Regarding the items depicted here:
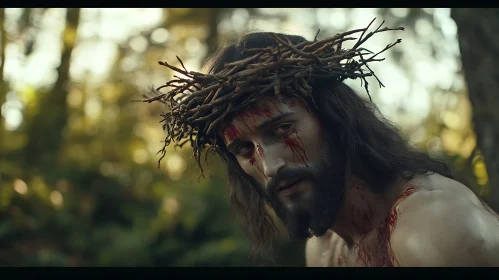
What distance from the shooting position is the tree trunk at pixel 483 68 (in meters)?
4.12

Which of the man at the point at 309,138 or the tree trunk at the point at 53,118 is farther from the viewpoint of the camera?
the tree trunk at the point at 53,118

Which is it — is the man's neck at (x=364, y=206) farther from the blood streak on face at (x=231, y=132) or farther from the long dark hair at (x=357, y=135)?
the blood streak on face at (x=231, y=132)

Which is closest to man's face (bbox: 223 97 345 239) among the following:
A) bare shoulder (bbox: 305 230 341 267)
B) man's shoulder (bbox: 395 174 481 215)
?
man's shoulder (bbox: 395 174 481 215)

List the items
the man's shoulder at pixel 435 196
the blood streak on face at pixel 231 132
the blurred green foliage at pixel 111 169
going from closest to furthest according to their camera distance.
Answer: the man's shoulder at pixel 435 196 < the blood streak on face at pixel 231 132 < the blurred green foliage at pixel 111 169

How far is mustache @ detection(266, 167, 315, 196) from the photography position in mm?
2674

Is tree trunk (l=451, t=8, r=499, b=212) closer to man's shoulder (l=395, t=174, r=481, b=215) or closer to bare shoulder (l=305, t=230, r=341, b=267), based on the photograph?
bare shoulder (l=305, t=230, r=341, b=267)

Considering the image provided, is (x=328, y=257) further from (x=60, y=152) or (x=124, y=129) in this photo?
(x=124, y=129)

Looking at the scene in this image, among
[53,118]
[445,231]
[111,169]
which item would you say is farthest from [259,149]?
[53,118]

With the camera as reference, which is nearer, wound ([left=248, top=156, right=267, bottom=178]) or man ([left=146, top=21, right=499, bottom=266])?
man ([left=146, top=21, right=499, bottom=266])

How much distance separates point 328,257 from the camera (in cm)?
353

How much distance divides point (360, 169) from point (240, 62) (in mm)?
840

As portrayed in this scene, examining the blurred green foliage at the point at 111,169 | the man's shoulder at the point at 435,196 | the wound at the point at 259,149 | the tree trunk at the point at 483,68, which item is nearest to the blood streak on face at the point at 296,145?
the wound at the point at 259,149

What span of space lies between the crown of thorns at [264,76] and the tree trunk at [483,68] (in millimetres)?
1667
